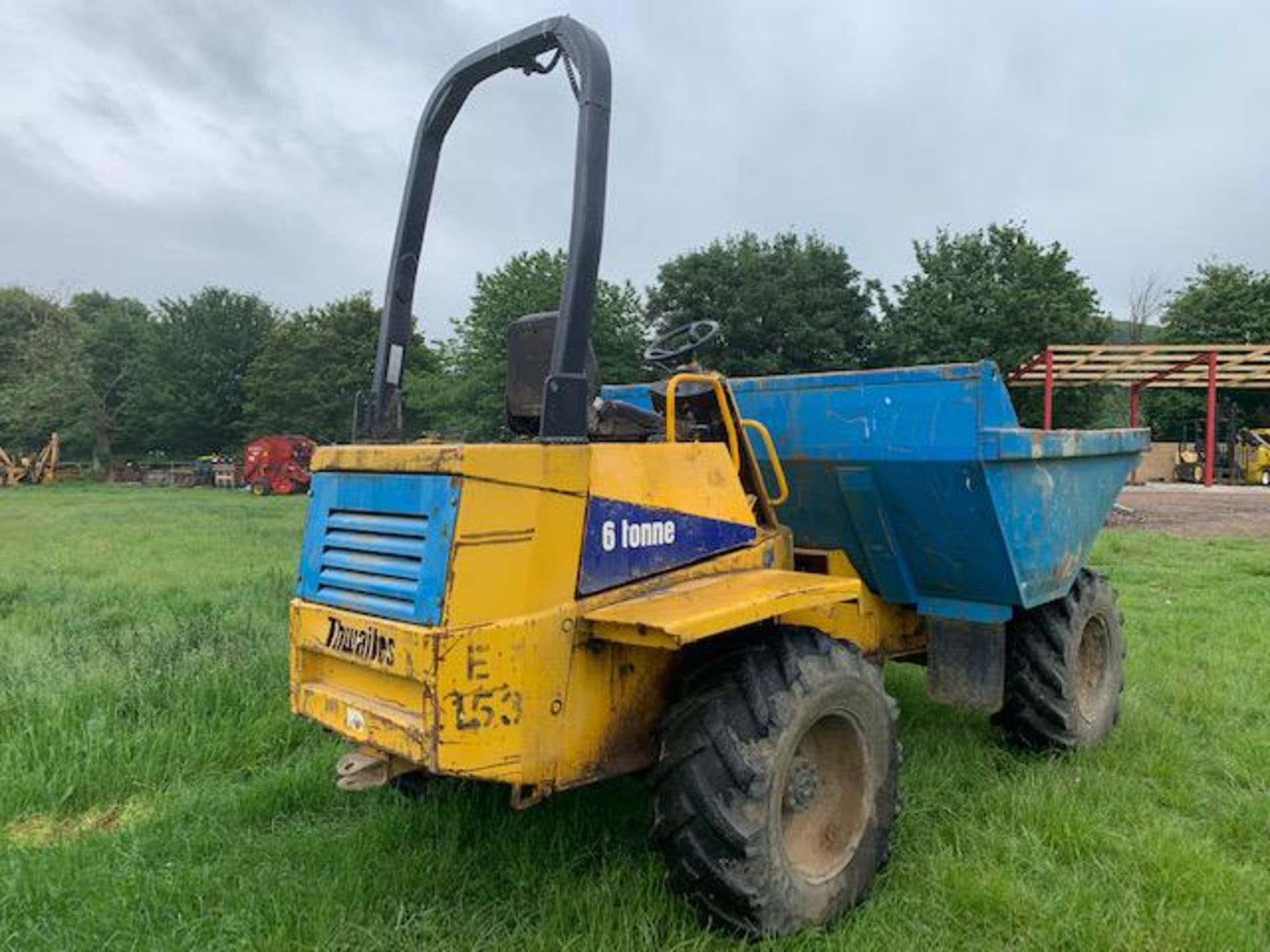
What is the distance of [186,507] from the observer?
2289 centimetres

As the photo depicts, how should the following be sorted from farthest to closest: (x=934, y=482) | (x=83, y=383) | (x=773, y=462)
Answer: (x=83, y=383), (x=773, y=462), (x=934, y=482)

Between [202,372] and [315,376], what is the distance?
27.0 ft

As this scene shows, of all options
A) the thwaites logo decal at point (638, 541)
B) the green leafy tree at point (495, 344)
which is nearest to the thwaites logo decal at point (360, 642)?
the thwaites logo decal at point (638, 541)

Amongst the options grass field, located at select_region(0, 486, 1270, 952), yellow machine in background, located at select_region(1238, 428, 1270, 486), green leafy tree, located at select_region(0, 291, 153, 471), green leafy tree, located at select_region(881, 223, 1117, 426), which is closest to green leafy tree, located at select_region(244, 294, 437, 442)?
green leafy tree, located at select_region(0, 291, 153, 471)

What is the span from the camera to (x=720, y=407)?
363 cm

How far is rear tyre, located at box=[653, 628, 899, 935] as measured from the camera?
290cm

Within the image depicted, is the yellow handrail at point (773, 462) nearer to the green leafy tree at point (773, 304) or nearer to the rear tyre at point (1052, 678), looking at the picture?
the rear tyre at point (1052, 678)

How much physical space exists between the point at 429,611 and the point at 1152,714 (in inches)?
180

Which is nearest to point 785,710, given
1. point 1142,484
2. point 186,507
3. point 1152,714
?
point 1152,714

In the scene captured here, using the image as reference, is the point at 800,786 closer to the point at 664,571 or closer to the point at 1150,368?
the point at 664,571

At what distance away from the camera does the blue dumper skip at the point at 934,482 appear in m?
3.77

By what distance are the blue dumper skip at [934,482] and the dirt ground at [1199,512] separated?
10312 millimetres

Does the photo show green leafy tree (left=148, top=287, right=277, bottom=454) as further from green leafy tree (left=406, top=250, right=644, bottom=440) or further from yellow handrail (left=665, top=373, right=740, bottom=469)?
yellow handrail (left=665, top=373, right=740, bottom=469)

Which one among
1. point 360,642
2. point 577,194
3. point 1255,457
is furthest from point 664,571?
point 1255,457
